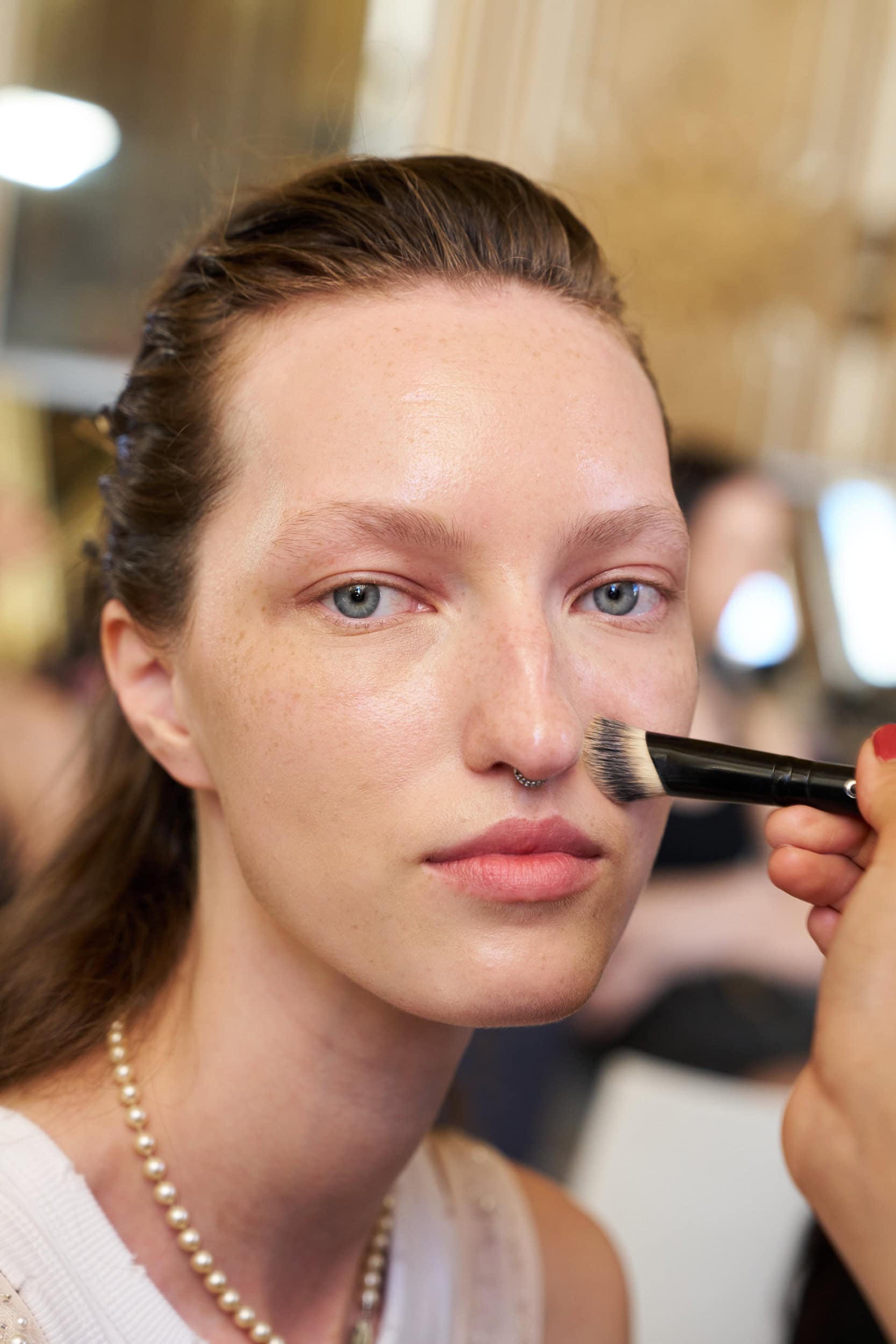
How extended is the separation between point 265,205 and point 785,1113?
635 mm

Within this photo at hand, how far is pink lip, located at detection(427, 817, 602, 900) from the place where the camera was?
0.64 metres

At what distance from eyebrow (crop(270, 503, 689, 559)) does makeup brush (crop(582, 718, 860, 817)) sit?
106 millimetres

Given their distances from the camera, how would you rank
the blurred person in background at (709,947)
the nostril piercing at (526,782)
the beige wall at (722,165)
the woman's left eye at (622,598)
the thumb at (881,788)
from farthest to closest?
the beige wall at (722,165) < the blurred person in background at (709,947) < the woman's left eye at (622,598) < the nostril piercing at (526,782) < the thumb at (881,788)

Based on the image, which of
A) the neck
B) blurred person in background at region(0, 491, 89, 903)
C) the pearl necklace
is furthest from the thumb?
blurred person in background at region(0, 491, 89, 903)

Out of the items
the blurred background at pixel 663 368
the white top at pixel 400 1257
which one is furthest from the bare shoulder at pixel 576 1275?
the blurred background at pixel 663 368

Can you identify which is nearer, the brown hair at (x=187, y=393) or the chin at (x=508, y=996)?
the chin at (x=508, y=996)

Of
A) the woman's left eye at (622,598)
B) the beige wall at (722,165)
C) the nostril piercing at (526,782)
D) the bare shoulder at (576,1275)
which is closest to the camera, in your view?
the nostril piercing at (526,782)

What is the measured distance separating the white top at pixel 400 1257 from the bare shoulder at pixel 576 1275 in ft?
0.06

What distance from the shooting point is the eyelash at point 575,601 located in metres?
0.69

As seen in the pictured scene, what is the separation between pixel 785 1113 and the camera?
0.55m

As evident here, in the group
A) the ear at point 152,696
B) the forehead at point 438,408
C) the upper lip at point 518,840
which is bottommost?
the ear at point 152,696

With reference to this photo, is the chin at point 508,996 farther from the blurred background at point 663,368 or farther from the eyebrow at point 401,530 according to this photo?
the blurred background at point 663,368

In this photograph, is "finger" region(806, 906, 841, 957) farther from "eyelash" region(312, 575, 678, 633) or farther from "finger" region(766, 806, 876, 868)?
"eyelash" region(312, 575, 678, 633)

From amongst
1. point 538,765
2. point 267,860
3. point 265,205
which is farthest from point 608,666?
point 265,205
